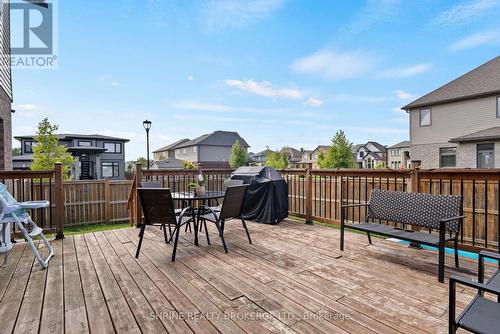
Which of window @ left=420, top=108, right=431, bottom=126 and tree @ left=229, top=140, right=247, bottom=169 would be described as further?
tree @ left=229, top=140, right=247, bottom=169

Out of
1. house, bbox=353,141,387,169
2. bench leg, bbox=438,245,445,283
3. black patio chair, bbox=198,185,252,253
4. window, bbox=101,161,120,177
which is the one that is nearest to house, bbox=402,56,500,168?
bench leg, bbox=438,245,445,283

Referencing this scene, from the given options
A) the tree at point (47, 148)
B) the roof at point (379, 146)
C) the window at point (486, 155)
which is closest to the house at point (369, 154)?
the roof at point (379, 146)

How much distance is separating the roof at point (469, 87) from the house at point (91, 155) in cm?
2327

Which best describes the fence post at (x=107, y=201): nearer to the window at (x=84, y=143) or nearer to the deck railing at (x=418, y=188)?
the deck railing at (x=418, y=188)

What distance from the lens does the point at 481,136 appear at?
39.4 feet

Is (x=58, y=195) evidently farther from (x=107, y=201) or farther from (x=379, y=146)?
(x=379, y=146)

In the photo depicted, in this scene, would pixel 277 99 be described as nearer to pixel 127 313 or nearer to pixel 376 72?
pixel 376 72

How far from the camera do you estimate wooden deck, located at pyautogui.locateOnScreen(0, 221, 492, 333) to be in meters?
1.80

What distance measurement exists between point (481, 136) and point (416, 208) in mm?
12900

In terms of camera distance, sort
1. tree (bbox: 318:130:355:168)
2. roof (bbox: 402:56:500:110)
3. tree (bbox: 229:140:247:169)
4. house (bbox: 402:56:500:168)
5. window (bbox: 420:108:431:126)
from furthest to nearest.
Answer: tree (bbox: 229:140:247:169)
tree (bbox: 318:130:355:168)
window (bbox: 420:108:431:126)
roof (bbox: 402:56:500:110)
house (bbox: 402:56:500:168)

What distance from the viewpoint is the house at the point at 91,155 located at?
2129 cm

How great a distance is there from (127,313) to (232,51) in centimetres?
956

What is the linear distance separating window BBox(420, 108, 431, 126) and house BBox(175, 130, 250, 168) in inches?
995

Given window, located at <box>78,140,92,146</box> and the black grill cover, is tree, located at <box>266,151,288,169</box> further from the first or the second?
the black grill cover
